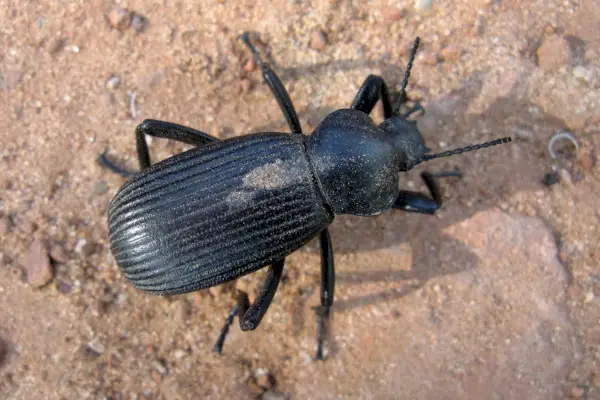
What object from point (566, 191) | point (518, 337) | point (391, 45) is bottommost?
point (518, 337)

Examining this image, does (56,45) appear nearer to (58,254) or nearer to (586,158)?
(58,254)

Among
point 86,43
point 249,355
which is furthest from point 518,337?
point 86,43

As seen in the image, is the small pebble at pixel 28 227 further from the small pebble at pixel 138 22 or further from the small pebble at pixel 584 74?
the small pebble at pixel 584 74

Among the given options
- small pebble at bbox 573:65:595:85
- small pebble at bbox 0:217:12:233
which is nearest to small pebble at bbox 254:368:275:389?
small pebble at bbox 0:217:12:233

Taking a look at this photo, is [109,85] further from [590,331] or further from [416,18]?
[590,331]

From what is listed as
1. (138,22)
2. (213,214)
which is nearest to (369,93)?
(213,214)

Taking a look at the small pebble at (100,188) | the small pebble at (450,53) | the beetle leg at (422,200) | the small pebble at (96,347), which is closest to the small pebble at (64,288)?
the small pebble at (96,347)
